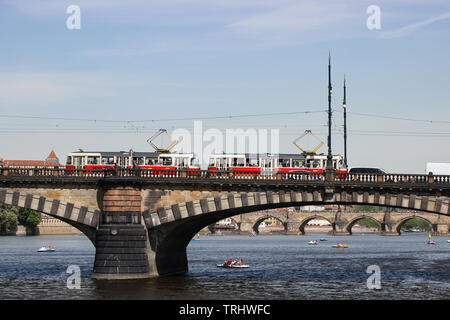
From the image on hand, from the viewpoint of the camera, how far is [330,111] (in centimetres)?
6869

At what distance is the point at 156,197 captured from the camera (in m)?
69.3

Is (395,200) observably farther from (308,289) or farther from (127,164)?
(127,164)

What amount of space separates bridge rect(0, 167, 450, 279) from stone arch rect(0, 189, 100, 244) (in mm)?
88

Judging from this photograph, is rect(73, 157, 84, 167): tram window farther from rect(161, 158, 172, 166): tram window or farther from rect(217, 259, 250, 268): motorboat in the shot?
rect(217, 259, 250, 268): motorboat

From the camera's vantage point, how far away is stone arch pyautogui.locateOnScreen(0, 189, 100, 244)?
6919cm

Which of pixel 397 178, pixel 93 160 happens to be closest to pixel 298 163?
pixel 397 178

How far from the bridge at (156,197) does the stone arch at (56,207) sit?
0.09 meters

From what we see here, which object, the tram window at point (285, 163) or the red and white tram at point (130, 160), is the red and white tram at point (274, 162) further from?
the red and white tram at point (130, 160)

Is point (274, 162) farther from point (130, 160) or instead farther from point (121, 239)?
point (121, 239)

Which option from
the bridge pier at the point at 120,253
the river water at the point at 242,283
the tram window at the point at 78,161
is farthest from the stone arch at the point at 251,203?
the tram window at the point at 78,161

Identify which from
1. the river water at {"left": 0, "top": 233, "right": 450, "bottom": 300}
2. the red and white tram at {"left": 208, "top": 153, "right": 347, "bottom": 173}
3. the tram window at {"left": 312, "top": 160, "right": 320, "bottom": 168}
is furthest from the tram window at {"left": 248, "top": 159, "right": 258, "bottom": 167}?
the river water at {"left": 0, "top": 233, "right": 450, "bottom": 300}

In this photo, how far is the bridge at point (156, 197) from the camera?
66438mm

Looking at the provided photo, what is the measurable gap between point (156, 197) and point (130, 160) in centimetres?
945
